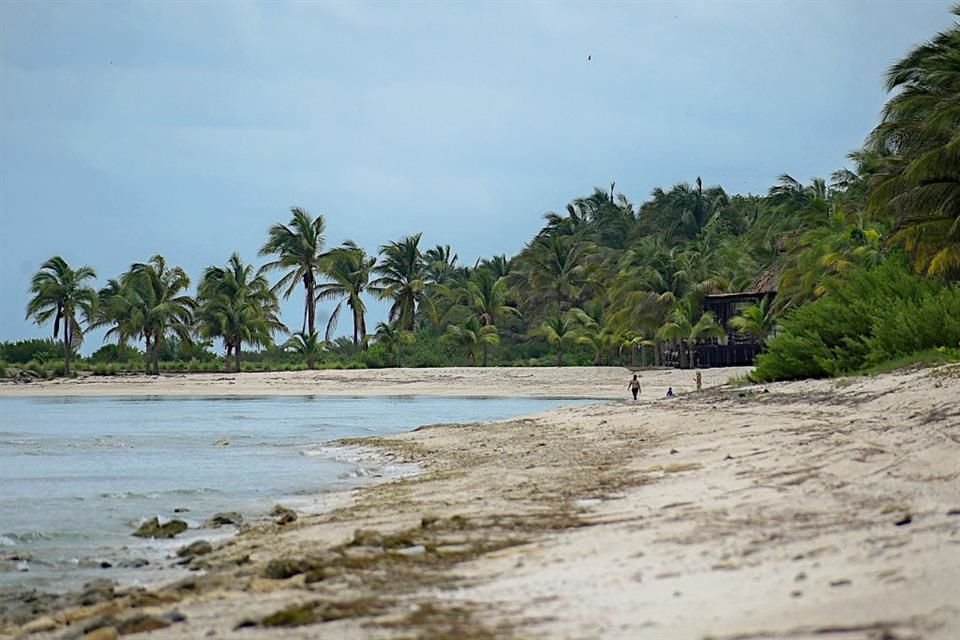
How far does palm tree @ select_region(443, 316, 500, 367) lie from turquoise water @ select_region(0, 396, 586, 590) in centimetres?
1874

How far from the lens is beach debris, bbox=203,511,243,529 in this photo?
11242 mm

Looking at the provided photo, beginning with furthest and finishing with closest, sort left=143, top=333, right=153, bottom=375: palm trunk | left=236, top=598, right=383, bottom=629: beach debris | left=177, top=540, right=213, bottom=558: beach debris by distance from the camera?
Answer: 1. left=143, top=333, right=153, bottom=375: palm trunk
2. left=177, top=540, right=213, bottom=558: beach debris
3. left=236, top=598, right=383, bottom=629: beach debris

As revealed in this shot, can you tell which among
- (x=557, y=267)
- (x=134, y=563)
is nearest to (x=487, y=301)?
(x=557, y=267)

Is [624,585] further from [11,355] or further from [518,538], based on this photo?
[11,355]

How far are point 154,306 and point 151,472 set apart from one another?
45489 mm

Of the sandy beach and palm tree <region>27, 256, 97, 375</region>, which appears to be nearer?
the sandy beach

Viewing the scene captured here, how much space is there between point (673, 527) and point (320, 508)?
5.70 metres

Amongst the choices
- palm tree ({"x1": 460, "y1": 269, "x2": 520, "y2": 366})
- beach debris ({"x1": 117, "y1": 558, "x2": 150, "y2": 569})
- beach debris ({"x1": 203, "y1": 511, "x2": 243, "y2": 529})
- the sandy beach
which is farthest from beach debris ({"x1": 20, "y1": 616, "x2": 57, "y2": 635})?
palm tree ({"x1": 460, "y1": 269, "x2": 520, "y2": 366})

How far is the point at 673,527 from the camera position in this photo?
6988mm

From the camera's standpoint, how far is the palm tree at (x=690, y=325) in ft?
156

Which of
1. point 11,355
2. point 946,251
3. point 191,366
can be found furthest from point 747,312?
point 11,355

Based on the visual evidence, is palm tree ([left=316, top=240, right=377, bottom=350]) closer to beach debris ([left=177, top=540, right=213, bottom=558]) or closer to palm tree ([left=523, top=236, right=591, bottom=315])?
palm tree ([left=523, top=236, right=591, bottom=315])

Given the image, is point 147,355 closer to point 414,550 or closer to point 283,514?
point 283,514

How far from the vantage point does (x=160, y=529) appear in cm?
1088
